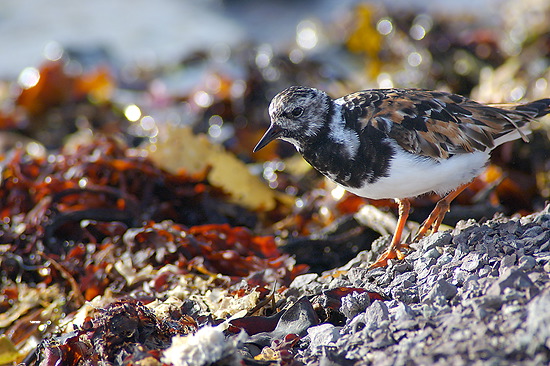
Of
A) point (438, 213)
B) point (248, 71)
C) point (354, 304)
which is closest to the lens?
point (354, 304)

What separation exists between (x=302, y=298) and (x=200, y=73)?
4508 millimetres

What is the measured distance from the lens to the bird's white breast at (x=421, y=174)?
2400 millimetres

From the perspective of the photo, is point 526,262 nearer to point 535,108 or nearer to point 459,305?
point 459,305

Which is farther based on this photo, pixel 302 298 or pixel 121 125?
pixel 121 125

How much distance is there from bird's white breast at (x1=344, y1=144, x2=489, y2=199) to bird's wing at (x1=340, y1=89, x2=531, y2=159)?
33 mm

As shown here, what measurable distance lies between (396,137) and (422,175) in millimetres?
183

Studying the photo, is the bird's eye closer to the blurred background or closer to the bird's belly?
the bird's belly

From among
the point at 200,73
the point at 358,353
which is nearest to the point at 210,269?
the point at 358,353

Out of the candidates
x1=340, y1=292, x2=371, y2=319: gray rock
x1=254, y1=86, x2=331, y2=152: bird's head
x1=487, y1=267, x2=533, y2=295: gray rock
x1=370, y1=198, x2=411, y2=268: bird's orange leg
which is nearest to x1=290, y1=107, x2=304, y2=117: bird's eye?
x1=254, y1=86, x2=331, y2=152: bird's head

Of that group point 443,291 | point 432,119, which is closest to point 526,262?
point 443,291

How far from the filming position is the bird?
2418 mm

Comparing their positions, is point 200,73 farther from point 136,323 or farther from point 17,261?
point 136,323

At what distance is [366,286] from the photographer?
224cm

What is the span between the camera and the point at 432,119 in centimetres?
252
